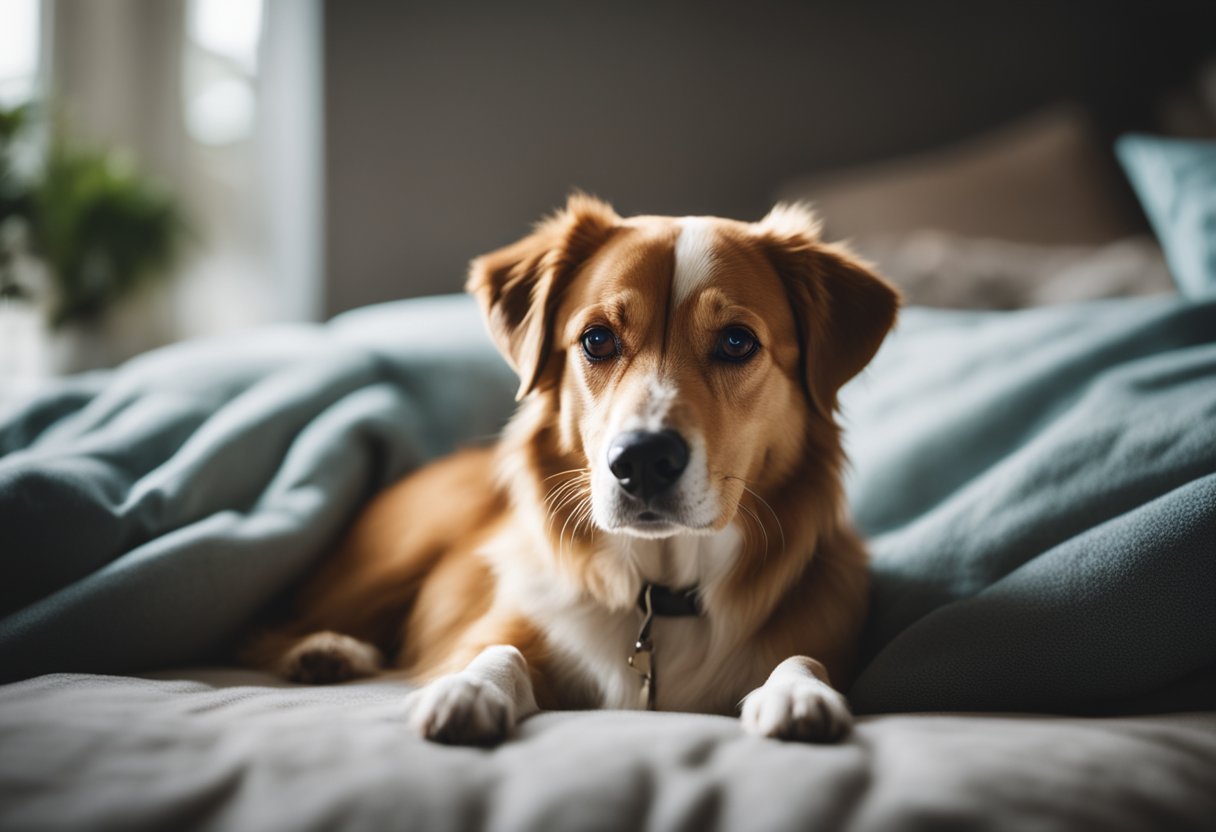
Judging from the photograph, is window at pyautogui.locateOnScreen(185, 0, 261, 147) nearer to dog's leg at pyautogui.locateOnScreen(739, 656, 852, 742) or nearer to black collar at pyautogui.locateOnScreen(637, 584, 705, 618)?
black collar at pyautogui.locateOnScreen(637, 584, 705, 618)

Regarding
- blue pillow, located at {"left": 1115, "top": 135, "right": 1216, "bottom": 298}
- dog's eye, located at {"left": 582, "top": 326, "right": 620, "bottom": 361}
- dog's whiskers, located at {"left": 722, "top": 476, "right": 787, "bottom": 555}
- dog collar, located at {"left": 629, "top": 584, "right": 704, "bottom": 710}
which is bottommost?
dog collar, located at {"left": 629, "top": 584, "right": 704, "bottom": 710}

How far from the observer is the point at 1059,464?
4.83 feet

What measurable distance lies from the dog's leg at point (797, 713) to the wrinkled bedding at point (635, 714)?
0.04 m

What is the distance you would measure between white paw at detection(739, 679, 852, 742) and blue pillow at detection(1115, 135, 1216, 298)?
1.42 meters

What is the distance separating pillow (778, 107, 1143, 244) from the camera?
126 inches

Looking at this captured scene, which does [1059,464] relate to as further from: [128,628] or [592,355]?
[128,628]

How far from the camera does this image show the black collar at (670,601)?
1.47m

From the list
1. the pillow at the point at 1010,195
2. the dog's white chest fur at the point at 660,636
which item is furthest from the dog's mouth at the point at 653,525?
the pillow at the point at 1010,195

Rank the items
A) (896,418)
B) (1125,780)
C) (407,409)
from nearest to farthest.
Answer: (1125,780) < (896,418) < (407,409)

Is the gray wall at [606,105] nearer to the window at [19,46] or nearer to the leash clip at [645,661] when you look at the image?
the window at [19,46]

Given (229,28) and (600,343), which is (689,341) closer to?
(600,343)

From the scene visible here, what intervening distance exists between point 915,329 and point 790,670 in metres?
1.36

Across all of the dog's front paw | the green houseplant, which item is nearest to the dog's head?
the dog's front paw

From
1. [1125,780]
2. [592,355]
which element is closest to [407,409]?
[592,355]
